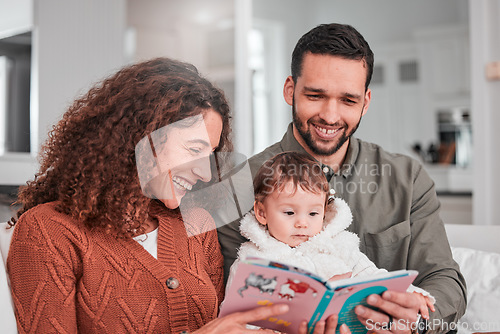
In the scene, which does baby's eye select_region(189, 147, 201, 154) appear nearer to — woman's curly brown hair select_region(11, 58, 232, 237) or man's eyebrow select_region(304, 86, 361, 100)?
woman's curly brown hair select_region(11, 58, 232, 237)

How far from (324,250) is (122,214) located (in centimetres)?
46

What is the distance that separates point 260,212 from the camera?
124cm

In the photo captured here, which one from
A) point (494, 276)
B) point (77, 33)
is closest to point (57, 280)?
point (494, 276)

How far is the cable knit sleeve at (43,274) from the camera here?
99 centimetres

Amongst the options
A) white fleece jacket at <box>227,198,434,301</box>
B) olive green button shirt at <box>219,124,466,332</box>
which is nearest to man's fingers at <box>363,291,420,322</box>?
white fleece jacket at <box>227,198,434,301</box>

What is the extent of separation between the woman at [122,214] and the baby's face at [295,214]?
179mm

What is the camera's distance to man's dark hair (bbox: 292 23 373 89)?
1.15 meters

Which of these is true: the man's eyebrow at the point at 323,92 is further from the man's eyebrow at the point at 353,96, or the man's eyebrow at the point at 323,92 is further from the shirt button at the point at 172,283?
the shirt button at the point at 172,283

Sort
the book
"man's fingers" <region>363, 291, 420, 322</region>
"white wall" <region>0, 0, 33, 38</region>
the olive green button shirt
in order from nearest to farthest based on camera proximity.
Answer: the book
"man's fingers" <region>363, 291, 420, 322</region>
the olive green button shirt
"white wall" <region>0, 0, 33, 38</region>

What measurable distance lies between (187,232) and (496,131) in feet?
5.93

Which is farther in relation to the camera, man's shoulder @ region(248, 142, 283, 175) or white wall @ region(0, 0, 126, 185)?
white wall @ region(0, 0, 126, 185)

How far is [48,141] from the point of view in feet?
3.97

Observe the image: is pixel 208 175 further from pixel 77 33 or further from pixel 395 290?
pixel 77 33

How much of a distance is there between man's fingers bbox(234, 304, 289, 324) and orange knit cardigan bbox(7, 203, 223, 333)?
0.22 m
